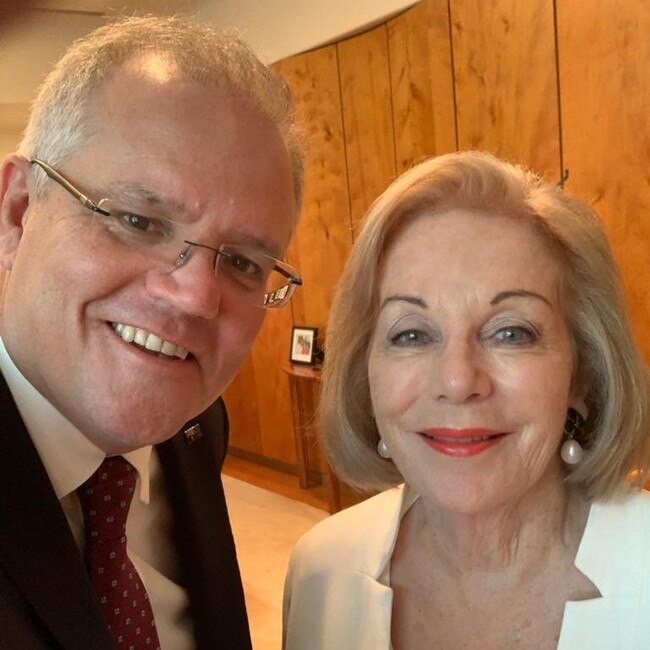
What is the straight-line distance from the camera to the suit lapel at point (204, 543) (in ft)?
4.50

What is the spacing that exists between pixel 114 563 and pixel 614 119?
2.76 meters

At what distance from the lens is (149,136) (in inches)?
40.5

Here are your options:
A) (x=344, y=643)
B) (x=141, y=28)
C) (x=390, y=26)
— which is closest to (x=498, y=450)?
(x=344, y=643)

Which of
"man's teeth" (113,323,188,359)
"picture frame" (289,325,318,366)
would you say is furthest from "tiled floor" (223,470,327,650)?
"man's teeth" (113,323,188,359)

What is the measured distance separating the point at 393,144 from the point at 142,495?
324 cm

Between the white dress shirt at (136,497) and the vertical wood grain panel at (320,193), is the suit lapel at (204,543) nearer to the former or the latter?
the white dress shirt at (136,497)

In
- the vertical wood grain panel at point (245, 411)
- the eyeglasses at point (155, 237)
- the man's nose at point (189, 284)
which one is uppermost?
the eyeglasses at point (155, 237)

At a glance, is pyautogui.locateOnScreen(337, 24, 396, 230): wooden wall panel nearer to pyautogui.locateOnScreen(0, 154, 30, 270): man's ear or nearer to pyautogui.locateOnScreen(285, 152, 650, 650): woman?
pyautogui.locateOnScreen(285, 152, 650, 650): woman

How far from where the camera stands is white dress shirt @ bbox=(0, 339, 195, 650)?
1.07 metres

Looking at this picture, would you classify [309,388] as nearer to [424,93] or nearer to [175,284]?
[424,93]

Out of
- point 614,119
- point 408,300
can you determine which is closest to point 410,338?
point 408,300

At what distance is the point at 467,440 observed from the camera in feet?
4.09

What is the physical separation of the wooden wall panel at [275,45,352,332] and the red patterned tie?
11.0ft

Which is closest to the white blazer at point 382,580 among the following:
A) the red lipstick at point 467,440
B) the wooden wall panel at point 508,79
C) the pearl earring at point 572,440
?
the pearl earring at point 572,440
